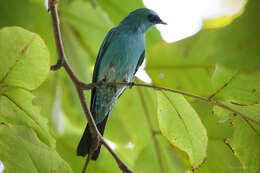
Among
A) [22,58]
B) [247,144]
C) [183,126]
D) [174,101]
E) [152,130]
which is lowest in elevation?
[152,130]

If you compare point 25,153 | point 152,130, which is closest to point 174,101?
point 25,153

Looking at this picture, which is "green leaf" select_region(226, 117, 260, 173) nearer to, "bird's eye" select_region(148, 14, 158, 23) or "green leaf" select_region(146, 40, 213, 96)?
"green leaf" select_region(146, 40, 213, 96)

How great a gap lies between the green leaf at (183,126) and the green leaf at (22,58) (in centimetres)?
66

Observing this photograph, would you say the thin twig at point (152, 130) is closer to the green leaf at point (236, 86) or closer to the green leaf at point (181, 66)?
the green leaf at point (181, 66)

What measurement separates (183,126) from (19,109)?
0.89 meters

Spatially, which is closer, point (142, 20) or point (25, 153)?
point (25, 153)

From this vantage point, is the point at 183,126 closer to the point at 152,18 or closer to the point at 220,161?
the point at 220,161

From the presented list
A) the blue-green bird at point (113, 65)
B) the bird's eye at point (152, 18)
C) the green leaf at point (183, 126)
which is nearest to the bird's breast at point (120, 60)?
the blue-green bird at point (113, 65)

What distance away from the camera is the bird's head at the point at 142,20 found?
12.5 feet

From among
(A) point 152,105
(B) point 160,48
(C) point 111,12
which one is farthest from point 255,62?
(C) point 111,12

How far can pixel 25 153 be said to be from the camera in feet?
5.98

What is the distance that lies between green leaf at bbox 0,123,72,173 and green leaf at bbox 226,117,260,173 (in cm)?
93

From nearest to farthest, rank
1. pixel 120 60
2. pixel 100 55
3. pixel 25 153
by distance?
1. pixel 25 153
2. pixel 100 55
3. pixel 120 60

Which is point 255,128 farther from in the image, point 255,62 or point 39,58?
point 39,58
